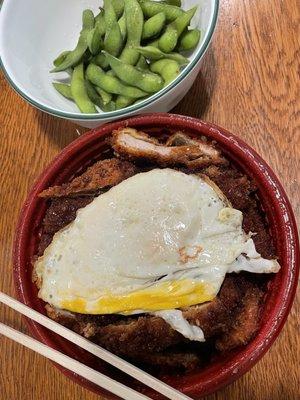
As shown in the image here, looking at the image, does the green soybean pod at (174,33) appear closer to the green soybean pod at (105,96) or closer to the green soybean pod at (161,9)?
the green soybean pod at (161,9)

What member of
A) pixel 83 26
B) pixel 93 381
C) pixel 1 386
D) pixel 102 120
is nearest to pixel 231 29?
pixel 83 26

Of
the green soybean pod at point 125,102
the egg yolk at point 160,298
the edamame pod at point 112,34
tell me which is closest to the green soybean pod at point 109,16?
the edamame pod at point 112,34

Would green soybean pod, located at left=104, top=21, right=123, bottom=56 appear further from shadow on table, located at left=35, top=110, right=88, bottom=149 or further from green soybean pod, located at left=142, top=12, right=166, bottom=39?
shadow on table, located at left=35, top=110, right=88, bottom=149

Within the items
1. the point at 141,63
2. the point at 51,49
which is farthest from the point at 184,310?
the point at 51,49

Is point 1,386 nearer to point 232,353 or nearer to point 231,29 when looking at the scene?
point 232,353

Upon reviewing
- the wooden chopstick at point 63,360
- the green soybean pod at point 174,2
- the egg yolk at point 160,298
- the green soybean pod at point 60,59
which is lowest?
the wooden chopstick at point 63,360

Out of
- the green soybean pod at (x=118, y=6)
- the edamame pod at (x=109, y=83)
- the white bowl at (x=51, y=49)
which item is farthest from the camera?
the green soybean pod at (x=118, y=6)
